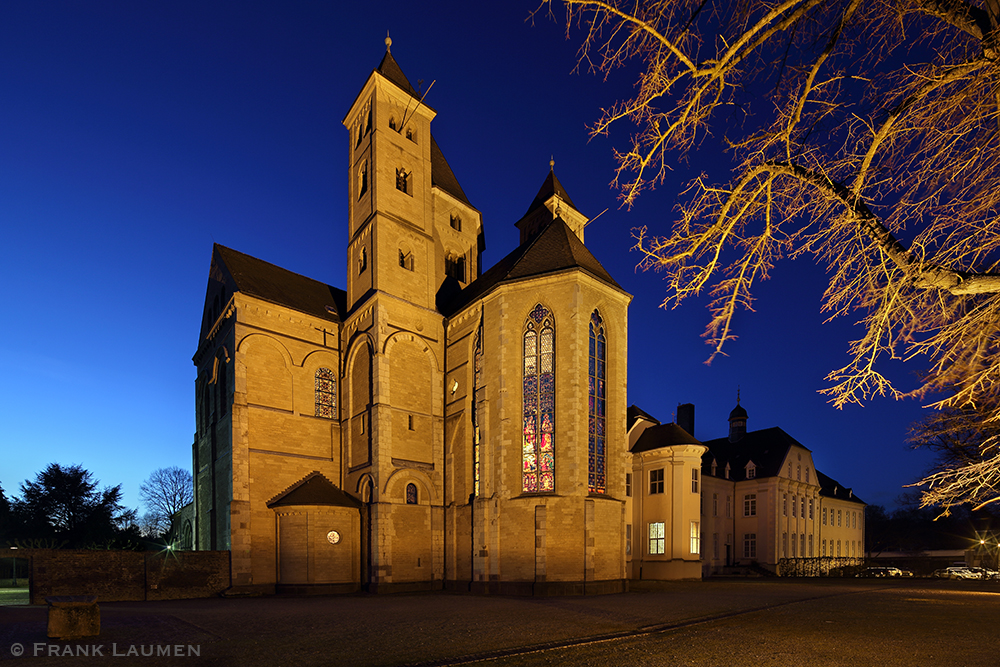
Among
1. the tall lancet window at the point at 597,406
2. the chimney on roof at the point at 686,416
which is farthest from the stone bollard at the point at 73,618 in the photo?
the chimney on roof at the point at 686,416

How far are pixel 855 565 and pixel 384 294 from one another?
39.1 meters

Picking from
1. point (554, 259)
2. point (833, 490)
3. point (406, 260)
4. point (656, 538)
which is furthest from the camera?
point (833, 490)

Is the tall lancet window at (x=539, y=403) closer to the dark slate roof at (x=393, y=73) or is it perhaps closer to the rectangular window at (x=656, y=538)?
the rectangular window at (x=656, y=538)

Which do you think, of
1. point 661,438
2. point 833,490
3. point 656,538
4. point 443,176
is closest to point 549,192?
point 443,176

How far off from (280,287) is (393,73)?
43.6 feet

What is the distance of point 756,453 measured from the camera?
1833 inches

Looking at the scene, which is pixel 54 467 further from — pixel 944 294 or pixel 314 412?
pixel 944 294

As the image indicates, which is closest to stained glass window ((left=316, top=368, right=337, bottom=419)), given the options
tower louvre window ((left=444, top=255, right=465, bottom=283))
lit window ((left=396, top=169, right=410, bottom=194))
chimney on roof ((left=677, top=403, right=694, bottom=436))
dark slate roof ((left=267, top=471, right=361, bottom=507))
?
dark slate roof ((left=267, top=471, right=361, bottom=507))

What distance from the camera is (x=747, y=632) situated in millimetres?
11453

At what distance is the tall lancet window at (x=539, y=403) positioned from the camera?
23281 millimetres

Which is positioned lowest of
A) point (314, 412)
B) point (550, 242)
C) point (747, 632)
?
point (747, 632)

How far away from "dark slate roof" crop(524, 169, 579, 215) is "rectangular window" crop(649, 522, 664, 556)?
2069 cm

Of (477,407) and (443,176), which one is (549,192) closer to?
(443,176)

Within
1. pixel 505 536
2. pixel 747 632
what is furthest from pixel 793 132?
pixel 505 536
